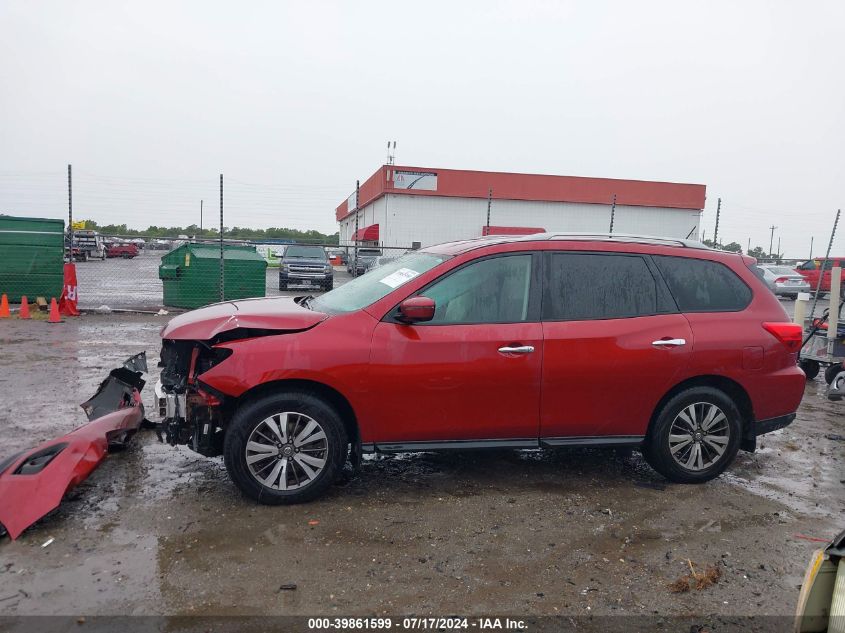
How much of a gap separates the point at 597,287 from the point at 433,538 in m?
2.11

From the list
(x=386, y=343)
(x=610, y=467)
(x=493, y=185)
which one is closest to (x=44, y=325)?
(x=386, y=343)

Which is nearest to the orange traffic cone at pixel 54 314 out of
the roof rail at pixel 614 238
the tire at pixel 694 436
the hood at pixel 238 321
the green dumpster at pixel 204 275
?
the green dumpster at pixel 204 275

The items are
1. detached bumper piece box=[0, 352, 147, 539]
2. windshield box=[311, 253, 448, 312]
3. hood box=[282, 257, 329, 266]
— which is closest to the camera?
detached bumper piece box=[0, 352, 147, 539]

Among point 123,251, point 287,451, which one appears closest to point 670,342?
point 287,451

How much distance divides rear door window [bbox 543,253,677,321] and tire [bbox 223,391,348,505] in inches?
65.9

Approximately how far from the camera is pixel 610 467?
200 inches

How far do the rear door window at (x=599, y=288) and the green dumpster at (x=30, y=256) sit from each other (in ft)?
41.3

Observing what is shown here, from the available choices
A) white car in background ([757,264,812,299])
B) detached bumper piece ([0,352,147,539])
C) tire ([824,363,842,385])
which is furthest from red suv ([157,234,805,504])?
white car in background ([757,264,812,299])

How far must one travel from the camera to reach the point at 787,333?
473 cm

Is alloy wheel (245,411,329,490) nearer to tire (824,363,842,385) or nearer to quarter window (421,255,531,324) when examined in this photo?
quarter window (421,255,531,324)

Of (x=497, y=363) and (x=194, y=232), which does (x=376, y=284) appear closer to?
(x=497, y=363)

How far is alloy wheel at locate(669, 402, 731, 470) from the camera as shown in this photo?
4.60 m

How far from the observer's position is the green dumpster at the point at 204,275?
45.2 feet

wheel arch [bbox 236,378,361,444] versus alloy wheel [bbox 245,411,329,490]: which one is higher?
wheel arch [bbox 236,378,361,444]
